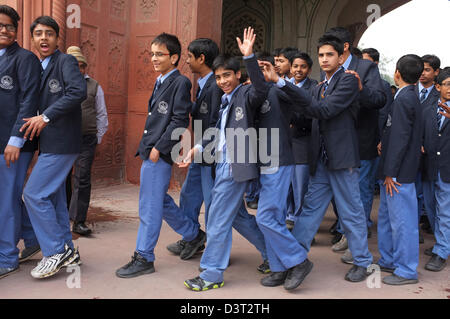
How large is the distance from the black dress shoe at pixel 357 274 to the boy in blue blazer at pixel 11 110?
2.50 meters

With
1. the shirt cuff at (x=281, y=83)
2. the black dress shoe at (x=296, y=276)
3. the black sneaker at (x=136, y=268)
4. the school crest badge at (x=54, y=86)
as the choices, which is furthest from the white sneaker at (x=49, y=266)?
the shirt cuff at (x=281, y=83)

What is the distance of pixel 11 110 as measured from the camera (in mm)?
3303

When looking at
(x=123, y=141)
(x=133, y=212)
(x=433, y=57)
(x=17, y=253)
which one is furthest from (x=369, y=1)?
(x=17, y=253)

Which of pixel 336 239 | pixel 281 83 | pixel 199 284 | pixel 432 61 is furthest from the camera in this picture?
pixel 432 61

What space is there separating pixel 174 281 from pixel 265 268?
721 mm

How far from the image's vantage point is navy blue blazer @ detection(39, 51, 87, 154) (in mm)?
3191

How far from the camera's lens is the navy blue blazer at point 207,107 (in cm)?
360

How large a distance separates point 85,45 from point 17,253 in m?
A: 3.48

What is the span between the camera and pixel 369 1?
1177cm

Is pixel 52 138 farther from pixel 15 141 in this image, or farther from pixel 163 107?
pixel 163 107

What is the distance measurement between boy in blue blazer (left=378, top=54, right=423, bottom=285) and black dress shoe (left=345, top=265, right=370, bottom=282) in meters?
0.16

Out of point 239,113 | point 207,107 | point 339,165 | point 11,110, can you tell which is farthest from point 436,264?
point 11,110

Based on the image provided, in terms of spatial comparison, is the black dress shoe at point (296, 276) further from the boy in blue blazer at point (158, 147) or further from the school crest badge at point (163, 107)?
the school crest badge at point (163, 107)
